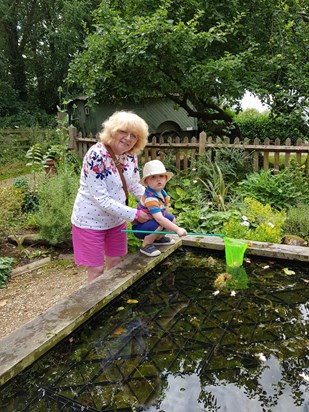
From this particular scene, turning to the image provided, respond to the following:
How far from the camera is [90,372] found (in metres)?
1.78

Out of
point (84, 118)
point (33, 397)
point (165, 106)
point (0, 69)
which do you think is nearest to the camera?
point (33, 397)

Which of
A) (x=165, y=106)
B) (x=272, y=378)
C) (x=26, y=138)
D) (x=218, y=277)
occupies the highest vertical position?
(x=165, y=106)

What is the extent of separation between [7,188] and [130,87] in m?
3.02

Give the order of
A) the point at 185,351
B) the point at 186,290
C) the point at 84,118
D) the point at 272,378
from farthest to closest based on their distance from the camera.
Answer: the point at 84,118 < the point at 186,290 < the point at 185,351 < the point at 272,378

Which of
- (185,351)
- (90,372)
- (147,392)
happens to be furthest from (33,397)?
(185,351)

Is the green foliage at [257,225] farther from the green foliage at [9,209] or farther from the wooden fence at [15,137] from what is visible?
the wooden fence at [15,137]

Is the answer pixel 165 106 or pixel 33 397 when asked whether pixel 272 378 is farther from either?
pixel 165 106

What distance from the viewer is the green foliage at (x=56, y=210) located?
4336 millimetres

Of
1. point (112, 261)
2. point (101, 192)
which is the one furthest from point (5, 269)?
point (101, 192)

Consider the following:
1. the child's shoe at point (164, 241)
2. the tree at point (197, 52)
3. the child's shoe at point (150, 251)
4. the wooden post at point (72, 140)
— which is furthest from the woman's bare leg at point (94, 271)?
the wooden post at point (72, 140)

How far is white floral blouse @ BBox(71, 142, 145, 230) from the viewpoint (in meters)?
2.29

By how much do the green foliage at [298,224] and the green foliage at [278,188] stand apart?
577mm

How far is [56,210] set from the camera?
4371 millimetres

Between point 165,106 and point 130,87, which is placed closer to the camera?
point 130,87
